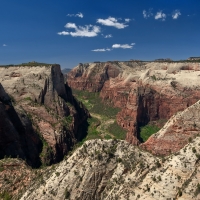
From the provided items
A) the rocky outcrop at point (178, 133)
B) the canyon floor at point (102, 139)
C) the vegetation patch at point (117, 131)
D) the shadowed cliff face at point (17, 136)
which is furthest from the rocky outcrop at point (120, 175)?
the vegetation patch at point (117, 131)

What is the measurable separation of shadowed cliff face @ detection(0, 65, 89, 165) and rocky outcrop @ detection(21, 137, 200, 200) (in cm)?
2720

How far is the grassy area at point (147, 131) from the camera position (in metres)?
87.8

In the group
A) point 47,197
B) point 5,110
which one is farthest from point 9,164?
point 5,110

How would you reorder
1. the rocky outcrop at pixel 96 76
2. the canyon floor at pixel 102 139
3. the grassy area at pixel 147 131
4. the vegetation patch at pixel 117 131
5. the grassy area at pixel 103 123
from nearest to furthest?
the canyon floor at pixel 102 139 → the vegetation patch at pixel 117 131 → the grassy area at pixel 103 123 → the grassy area at pixel 147 131 → the rocky outcrop at pixel 96 76

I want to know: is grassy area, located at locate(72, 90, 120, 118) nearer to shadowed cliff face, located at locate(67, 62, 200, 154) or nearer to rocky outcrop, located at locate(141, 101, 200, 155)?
shadowed cliff face, located at locate(67, 62, 200, 154)

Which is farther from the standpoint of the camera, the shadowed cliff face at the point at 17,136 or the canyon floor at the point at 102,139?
the shadowed cliff face at the point at 17,136

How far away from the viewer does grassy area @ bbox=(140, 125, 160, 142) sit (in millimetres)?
87787

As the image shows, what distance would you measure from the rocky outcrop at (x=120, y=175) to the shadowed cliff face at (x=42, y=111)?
2720cm

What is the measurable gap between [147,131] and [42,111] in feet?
128

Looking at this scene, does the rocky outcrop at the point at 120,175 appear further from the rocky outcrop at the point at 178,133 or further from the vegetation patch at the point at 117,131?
the vegetation patch at the point at 117,131

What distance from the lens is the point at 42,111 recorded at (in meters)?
73.2

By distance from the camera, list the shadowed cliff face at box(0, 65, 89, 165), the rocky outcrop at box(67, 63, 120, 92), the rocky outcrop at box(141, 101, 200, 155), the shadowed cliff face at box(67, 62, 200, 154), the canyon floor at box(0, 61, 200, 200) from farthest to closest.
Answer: the rocky outcrop at box(67, 63, 120, 92), the shadowed cliff face at box(67, 62, 200, 154), the shadowed cliff face at box(0, 65, 89, 165), the rocky outcrop at box(141, 101, 200, 155), the canyon floor at box(0, 61, 200, 200)

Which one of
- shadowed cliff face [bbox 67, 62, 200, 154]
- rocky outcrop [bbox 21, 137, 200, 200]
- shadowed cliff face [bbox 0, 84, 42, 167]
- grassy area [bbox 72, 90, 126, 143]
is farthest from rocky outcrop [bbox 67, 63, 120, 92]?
rocky outcrop [bbox 21, 137, 200, 200]

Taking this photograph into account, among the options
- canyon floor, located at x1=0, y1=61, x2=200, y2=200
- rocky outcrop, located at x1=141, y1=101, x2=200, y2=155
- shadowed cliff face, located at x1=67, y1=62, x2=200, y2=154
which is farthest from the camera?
shadowed cliff face, located at x1=67, y1=62, x2=200, y2=154
